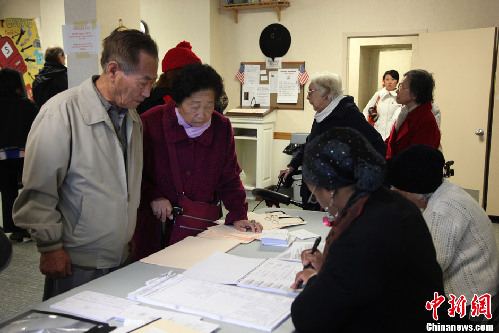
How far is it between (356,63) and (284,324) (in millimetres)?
5502

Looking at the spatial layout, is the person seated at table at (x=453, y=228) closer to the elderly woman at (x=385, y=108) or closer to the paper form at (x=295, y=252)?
the paper form at (x=295, y=252)

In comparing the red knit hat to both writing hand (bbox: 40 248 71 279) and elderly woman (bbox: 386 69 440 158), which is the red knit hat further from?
elderly woman (bbox: 386 69 440 158)

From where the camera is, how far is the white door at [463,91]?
15.9ft

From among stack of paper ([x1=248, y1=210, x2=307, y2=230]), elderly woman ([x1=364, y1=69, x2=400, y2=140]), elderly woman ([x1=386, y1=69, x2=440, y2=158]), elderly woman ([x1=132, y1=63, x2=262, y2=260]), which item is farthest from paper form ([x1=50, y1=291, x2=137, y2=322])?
elderly woman ([x1=364, y1=69, x2=400, y2=140])

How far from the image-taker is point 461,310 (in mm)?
1430

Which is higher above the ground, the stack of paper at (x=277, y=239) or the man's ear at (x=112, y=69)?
the man's ear at (x=112, y=69)

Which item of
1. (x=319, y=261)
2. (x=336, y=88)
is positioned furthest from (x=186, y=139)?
(x=336, y=88)

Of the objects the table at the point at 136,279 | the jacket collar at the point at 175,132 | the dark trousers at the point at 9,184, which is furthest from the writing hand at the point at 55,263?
the dark trousers at the point at 9,184

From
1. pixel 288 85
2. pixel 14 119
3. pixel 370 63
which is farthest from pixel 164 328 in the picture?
pixel 370 63

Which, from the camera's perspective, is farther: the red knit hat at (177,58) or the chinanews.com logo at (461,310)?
the red knit hat at (177,58)

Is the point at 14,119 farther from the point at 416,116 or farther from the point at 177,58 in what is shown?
the point at 416,116

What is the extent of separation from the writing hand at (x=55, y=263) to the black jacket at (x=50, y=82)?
3.12 metres

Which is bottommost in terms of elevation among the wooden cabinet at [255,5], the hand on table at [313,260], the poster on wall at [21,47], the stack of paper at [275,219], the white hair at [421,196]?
the stack of paper at [275,219]

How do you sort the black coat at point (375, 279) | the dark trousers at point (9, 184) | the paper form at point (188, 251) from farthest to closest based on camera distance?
1. the dark trousers at point (9, 184)
2. the paper form at point (188, 251)
3. the black coat at point (375, 279)
